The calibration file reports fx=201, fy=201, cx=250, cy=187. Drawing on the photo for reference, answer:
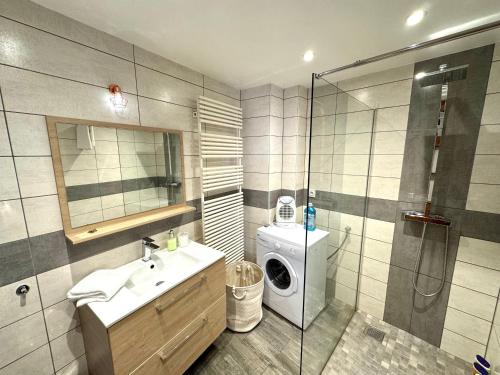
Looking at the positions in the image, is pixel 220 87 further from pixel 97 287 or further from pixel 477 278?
pixel 477 278

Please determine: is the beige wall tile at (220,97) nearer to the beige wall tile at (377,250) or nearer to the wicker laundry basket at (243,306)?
the wicker laundry basket at (243,306)

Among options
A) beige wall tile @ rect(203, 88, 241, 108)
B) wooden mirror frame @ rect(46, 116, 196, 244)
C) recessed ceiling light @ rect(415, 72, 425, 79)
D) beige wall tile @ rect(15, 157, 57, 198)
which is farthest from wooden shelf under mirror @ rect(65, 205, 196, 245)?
recessed ceiling light @ rect(415, 72, 425, 79)

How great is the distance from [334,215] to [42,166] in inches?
77.1

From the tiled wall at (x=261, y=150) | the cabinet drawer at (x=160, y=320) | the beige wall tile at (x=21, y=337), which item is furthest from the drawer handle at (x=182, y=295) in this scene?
the tiled wall at (x=261, y=150)

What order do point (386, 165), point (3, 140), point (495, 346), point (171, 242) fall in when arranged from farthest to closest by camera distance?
point (386, 165), point (171, 242), point (495, 346), point (3, 140)

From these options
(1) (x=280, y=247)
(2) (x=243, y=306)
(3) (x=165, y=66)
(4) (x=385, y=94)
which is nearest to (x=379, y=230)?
(1) (x=280, y=247)

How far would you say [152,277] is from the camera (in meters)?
1.45

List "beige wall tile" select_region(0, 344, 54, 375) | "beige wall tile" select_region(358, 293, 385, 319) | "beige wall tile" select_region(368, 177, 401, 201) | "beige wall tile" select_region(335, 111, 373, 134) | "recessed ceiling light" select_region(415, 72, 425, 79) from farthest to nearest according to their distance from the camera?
1. "beige wall tile" select_region(358, 293, 385, 319)
2. "beige wall tile" select_region(368, 177, 401, 201)
3. "beige wall tile" select_region(335, 111, 373, 134)
4. "recessed ceiling light" select_region(415, 72, 425, 79)
5. "beige wall tile" select_region(0, 344, 54, 375)

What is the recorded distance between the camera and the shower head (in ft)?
4.43

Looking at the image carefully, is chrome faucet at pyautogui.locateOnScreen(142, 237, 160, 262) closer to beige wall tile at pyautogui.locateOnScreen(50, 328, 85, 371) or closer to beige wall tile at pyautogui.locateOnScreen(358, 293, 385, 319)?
beige wall tile at pyautogui.locateOnScreen(50, 328, 85, 371)

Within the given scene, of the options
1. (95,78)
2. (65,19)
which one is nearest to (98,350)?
(95,78)

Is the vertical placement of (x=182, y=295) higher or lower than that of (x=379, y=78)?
lower

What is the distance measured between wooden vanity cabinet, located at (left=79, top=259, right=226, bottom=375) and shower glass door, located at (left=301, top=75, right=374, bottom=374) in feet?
2.29

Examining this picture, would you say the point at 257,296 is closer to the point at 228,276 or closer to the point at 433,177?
the point at 228,276
